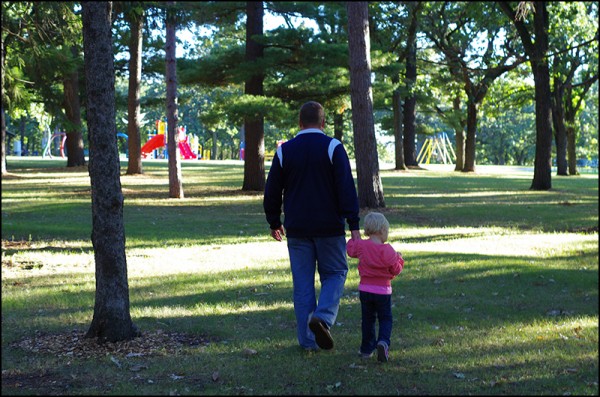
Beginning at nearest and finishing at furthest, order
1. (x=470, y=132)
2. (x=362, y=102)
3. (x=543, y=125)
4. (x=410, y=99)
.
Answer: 1. (x=362, y=102)
2. (x=543, y=125)
3. (x=410, y=99)
4. (x=470, y=132)

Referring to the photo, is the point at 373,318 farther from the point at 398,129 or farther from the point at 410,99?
the point at 410,99

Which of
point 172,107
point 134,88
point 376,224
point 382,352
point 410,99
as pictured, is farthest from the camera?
point 410,99

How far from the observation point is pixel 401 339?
6.59 meters

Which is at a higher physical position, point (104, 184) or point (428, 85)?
point (428, 85)

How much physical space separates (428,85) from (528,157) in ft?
197

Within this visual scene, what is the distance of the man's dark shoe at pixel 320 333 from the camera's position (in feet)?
19.4

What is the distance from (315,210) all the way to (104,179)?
1830 millimetres

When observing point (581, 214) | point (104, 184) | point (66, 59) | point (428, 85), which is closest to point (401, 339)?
point (104, 184)

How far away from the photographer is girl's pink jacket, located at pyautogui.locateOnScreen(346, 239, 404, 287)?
588cm

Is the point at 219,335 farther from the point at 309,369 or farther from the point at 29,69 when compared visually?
the point at 29,69

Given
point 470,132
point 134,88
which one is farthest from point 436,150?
point 134,88

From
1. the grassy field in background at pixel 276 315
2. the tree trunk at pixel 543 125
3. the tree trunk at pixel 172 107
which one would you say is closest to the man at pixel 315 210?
the grassy field in background at pixel 276 315

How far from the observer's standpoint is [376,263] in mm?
5902

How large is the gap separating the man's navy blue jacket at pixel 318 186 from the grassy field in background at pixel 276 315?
107 centimetres
